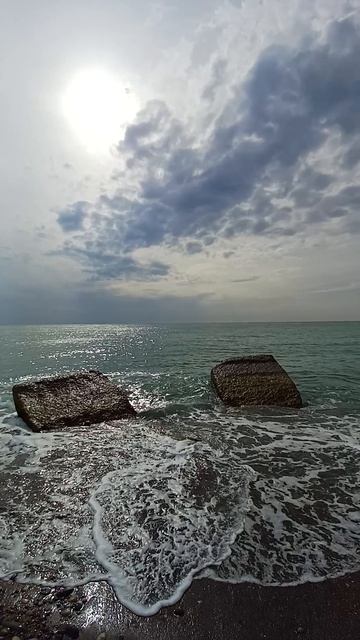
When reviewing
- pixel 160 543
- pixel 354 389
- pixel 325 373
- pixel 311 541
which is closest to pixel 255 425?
pixel 311 541

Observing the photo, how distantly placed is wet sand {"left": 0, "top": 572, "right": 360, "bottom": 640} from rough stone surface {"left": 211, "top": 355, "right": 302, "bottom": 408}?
7.08 meters

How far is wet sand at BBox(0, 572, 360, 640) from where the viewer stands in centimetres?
258

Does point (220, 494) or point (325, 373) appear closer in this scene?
point (220, 494)

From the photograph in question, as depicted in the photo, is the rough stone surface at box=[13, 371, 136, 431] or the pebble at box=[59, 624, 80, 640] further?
the rough stone surface at box=[13, 371, 136, 431]

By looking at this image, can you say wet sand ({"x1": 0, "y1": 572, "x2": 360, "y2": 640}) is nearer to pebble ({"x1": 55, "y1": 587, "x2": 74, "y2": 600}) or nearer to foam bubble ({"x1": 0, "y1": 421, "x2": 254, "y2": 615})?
pebble ({"x1": 55, "y1": 587, "x2": 74, "y2": 600})

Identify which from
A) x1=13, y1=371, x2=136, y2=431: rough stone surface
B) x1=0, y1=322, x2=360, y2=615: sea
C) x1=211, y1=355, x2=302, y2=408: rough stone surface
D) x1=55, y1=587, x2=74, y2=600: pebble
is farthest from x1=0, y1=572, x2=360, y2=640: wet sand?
x1=211, y1=355, x2=302, y2=408: rough stone surface

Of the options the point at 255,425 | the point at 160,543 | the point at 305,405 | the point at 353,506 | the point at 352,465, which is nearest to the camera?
the point at 160,543

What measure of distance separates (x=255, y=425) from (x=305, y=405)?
2990 mm

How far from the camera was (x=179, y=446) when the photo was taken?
676cm

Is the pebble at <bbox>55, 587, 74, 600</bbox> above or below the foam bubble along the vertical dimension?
above

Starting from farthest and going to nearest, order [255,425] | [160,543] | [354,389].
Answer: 1. [354,389]
2. [255,425]
3. [160,543]

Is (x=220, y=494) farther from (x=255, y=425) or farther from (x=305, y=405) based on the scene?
(x=305, y=405)

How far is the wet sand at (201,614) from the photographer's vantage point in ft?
8.46

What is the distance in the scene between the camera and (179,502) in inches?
181
